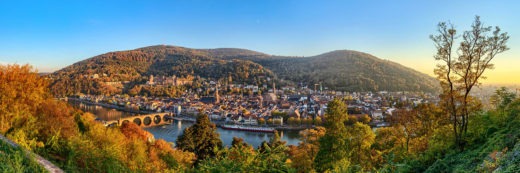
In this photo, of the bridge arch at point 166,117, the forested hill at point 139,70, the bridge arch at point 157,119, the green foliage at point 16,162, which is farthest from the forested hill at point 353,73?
the green foliage at point 16,162

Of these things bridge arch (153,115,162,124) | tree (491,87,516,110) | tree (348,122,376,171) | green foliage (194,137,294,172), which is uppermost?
tree (491,87,516,110)

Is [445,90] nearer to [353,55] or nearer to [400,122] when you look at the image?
[400,122]

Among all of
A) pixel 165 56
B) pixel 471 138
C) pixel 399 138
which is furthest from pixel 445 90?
pixel 165 56

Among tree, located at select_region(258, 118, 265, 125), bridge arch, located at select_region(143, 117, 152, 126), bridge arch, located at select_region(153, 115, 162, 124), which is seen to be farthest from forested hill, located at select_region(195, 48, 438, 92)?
bridge arch, located at select_region(143, 117, 152, 126)

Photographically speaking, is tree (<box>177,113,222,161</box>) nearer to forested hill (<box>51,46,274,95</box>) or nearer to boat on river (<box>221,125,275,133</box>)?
boat on river (<box>221,125,275,133</box>)

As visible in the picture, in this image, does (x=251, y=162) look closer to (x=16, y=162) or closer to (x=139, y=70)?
(x=16, y=162)

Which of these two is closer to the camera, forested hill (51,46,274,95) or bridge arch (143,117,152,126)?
bridge arch (143,117,152,126)
